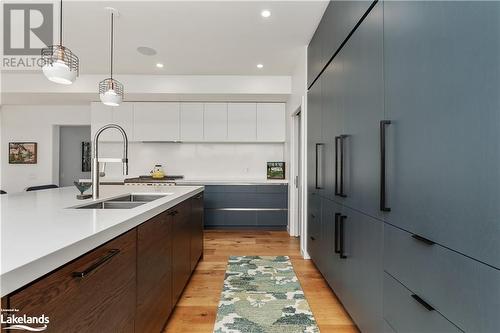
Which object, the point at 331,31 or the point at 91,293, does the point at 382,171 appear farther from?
the point at 331,31

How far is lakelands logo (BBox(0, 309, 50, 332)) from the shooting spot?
1.89ft

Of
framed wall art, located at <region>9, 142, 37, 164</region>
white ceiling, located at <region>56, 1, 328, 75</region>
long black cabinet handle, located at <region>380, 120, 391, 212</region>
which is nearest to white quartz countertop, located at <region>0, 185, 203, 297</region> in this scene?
long black cabinet handle, located at <region>380, 120, 391, 212</region>

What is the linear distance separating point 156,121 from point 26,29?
231 centimetres

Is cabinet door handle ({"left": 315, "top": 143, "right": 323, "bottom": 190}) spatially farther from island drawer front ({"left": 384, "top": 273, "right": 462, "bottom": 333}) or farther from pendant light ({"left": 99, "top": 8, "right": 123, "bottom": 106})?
pendant light ({"left": 99, "top": 8, "right": 123, "bottom": 106})

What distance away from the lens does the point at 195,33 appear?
3000 millimetres

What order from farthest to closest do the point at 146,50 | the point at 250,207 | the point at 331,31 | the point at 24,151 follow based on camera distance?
1. the point at 24,151
2. the point at 250,207
3. the point at 146,50
4. the point at 331,31

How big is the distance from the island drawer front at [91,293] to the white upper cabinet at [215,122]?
3833mm

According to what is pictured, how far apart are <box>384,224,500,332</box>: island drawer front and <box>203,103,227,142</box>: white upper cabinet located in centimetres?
399

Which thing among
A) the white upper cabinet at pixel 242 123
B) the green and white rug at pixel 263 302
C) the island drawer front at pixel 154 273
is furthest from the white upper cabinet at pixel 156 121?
the island drawer front at pixel 154 273

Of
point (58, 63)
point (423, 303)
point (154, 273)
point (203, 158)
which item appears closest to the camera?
point (423, 303)

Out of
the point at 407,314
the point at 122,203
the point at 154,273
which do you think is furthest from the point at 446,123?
the point at 122,203

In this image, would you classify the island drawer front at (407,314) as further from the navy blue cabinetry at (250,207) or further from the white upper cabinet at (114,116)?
the white upper cabinet at (114,116)

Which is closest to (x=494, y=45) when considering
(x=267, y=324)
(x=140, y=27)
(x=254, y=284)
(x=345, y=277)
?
(x=345, y=277)

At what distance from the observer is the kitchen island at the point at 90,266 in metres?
0.65
